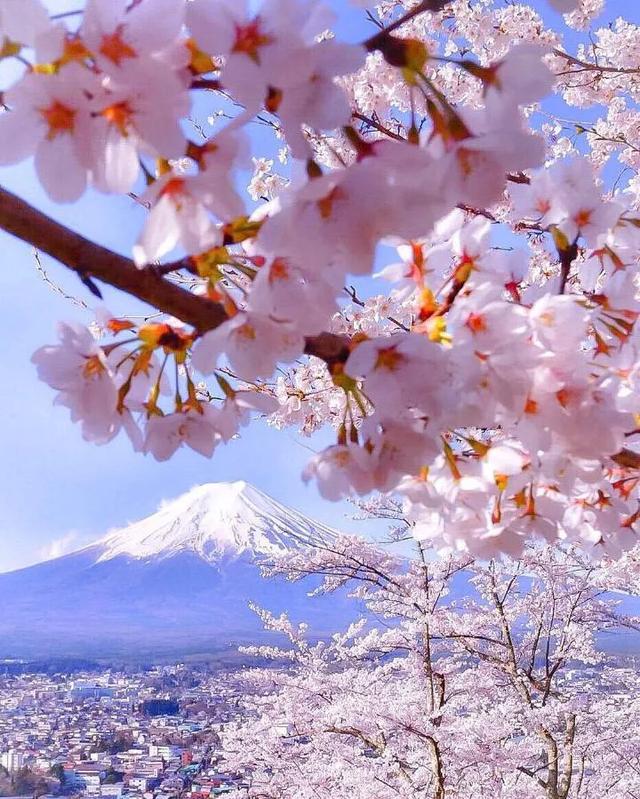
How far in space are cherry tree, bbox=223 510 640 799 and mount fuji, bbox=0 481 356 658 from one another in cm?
2261

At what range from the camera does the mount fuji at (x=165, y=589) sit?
29.9 m

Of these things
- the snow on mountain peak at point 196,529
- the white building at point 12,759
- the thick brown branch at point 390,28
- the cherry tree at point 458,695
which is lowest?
the white building at point 12,759

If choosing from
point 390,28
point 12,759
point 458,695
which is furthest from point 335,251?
point 12,759

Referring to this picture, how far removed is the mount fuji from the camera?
29906mm

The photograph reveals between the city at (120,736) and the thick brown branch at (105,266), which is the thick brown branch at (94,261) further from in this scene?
the city at (120,736)

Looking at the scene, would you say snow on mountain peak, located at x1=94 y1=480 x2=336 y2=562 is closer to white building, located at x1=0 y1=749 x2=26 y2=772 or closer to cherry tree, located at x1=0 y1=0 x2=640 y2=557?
white building, located at x1=0 y1=749 x2=26 y2=772

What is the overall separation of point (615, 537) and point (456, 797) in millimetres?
4971

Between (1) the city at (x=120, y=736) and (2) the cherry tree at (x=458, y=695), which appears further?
(1) the city at (x=120, y=736)

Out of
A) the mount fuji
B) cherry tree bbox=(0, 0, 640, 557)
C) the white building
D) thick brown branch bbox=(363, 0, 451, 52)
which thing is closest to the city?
the white building

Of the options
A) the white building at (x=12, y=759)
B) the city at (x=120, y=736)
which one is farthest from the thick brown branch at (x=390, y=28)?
the white building at (x=12, y=759)

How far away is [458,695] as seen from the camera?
499 centimetres

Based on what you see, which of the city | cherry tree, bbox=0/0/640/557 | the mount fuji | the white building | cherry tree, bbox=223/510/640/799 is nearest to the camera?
cherry tree, bbox=0/0/640/557

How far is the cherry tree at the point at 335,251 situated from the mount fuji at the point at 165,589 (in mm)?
28148

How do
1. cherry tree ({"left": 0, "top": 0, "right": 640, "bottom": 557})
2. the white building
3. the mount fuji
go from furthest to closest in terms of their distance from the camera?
1. the mount fuji
2. the white building
3. cherry tree ({"left": 0, "top": 0, "right": 640, "bottom": 557})
